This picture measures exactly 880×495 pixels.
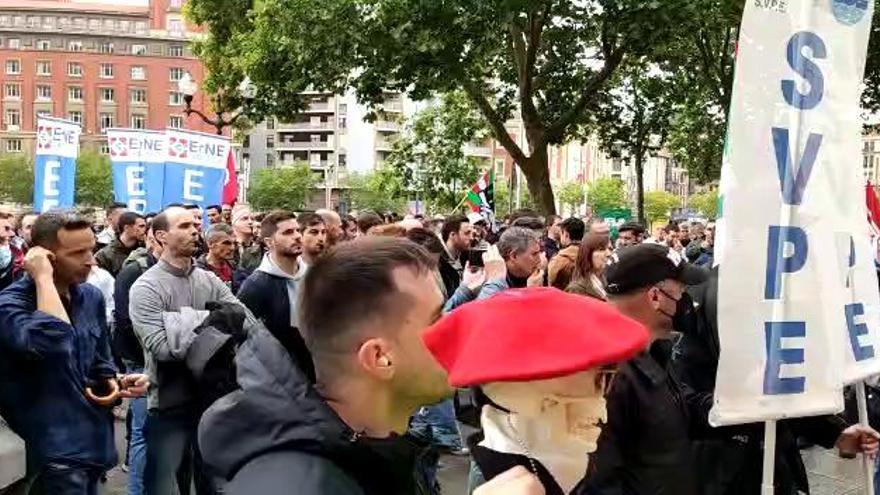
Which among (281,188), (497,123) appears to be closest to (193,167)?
(497,123)

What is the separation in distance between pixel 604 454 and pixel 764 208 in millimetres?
920

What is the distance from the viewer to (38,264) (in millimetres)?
4172

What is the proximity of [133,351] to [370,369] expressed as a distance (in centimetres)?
433

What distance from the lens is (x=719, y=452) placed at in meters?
3.50

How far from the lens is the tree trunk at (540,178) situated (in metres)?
19.3

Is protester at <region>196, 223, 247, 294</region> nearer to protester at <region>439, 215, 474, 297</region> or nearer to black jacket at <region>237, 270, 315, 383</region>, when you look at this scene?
black jacket at <region>237, 270, 315, 383</region>

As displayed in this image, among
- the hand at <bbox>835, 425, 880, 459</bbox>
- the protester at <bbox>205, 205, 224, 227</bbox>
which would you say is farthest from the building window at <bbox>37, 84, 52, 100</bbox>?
the hand at <bbox>835, 425, 880, 459</bbox>

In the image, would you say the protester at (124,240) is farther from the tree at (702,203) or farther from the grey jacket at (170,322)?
the tree at (702,203)

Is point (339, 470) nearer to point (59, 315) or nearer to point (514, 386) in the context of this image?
point (514, 386)

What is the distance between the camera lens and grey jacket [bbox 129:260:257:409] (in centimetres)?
472

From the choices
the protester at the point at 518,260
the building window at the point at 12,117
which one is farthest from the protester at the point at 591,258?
the building window at the point at 12,117

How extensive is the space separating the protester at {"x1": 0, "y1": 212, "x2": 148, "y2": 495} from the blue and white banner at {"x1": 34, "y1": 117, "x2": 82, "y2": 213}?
617 centimetres

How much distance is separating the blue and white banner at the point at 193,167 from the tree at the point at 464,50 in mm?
4772

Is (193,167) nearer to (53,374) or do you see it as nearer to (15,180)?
(53,374)
